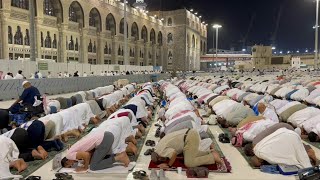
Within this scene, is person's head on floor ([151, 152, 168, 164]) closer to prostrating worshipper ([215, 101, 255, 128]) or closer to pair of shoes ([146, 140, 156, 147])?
pair of shoes ([146, 140, 156, 147])

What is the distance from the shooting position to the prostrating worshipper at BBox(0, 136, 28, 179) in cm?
551

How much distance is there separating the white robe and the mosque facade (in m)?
28.6

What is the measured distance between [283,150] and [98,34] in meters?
45.0

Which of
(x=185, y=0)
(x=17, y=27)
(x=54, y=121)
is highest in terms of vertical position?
(x=185, y=0)

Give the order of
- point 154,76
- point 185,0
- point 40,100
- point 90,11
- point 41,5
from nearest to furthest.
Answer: point 40,100 < point 41,5 < point 154,76 < point 90,11 < point 185,0

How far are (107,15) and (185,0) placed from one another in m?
45.1

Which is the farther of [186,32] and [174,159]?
[186,32]

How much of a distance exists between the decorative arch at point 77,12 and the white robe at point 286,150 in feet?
134

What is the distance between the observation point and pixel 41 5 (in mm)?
35375

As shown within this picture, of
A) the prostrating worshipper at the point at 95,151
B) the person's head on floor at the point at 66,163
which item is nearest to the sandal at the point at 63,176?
the prostrating worshipper at the point at 95,151

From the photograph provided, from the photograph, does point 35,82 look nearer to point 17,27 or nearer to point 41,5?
point 17,27

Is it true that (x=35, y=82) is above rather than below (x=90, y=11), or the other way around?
below

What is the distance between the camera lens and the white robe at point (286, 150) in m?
5.79

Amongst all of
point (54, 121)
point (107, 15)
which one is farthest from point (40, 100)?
point (107, 15)
